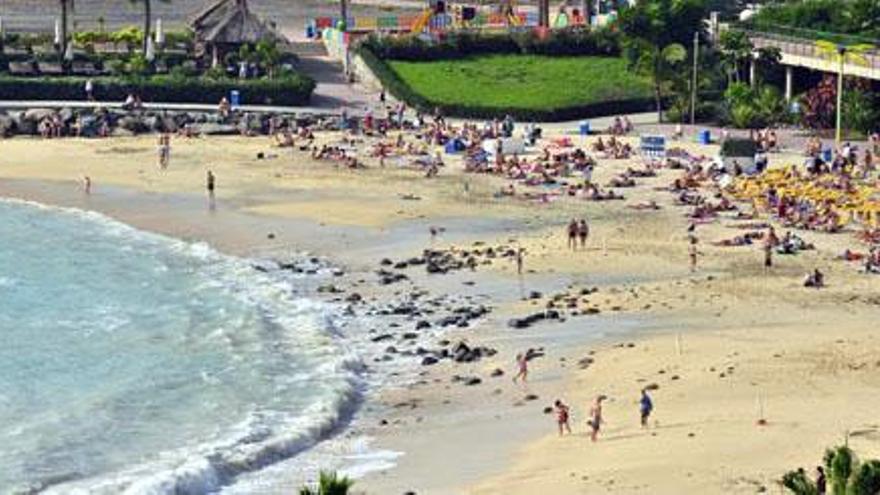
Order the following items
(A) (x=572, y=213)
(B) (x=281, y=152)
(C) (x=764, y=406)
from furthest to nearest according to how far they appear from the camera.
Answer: (B) (x=281, y=152) < (A) (x=572, y=213) < (C) (x=764, y=406)

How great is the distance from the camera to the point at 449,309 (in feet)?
159

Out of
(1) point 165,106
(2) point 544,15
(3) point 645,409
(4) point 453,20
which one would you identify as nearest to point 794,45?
(2) point 544,15

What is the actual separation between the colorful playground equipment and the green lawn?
14.7 feet

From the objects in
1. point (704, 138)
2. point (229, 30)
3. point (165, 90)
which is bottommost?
point (704, 138)

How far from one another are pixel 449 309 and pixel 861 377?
502 inches

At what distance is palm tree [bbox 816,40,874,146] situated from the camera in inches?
2849

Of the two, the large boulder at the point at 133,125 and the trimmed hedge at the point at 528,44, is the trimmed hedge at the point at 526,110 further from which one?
the large boulder at the point at 133,125

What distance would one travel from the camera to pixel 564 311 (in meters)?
47.2

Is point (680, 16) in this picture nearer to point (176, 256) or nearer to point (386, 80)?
point (386, 80)

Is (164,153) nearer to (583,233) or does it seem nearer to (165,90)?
(165,90)

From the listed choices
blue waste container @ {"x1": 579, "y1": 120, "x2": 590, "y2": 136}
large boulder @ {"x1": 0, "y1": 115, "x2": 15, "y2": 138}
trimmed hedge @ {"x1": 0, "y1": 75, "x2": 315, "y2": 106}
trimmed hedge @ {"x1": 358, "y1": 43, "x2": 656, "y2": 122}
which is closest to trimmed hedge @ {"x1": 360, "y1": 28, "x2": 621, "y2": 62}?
trimmed hedge @ {"x1": 358, "y1": 43, "x2": 656, "y2": 122}

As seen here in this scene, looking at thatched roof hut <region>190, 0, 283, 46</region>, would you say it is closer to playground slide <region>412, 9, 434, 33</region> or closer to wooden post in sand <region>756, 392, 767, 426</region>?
playground slide <region>412, 9, 434, 33</region>

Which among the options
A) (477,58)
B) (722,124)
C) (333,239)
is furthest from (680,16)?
(333,239)

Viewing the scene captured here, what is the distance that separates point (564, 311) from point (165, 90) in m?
38.3
